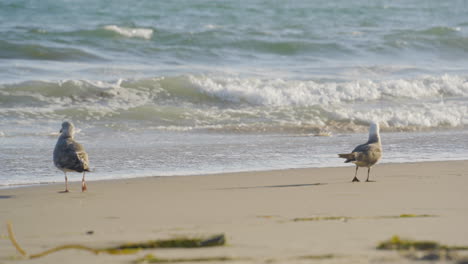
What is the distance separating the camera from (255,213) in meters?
4.95

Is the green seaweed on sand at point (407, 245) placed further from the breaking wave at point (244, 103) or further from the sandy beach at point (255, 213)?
the breaking wave at point (244, 103)

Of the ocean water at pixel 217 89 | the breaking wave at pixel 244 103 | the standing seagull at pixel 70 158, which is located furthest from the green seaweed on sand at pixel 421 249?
the breaking wave at pixel 244 103

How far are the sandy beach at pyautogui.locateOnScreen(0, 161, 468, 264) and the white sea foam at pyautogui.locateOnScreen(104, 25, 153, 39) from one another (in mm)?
13572

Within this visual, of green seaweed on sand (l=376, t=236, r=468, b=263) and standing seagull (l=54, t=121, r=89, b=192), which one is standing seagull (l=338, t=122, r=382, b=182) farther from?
green seaweed on sand (l=376, t=236, r=468, b=263)

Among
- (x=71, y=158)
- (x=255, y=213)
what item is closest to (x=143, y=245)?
(x=255, y=213)

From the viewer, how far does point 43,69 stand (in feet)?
50.6

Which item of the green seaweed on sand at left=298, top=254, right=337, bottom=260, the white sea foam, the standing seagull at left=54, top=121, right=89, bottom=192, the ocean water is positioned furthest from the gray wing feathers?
the white sea foam

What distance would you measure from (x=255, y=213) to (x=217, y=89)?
29.5ft

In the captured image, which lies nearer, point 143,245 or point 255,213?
point 143,245

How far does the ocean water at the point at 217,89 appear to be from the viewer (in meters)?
8.72

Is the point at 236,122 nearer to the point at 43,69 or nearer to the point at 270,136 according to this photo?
the point at 270,136

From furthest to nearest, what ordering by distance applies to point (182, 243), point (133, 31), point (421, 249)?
point (133, 31) < point (182, 243) < point (421, 249)

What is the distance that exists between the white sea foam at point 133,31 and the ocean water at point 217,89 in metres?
0.06

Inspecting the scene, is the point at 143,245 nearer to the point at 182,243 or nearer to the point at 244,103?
the point at 182,243
